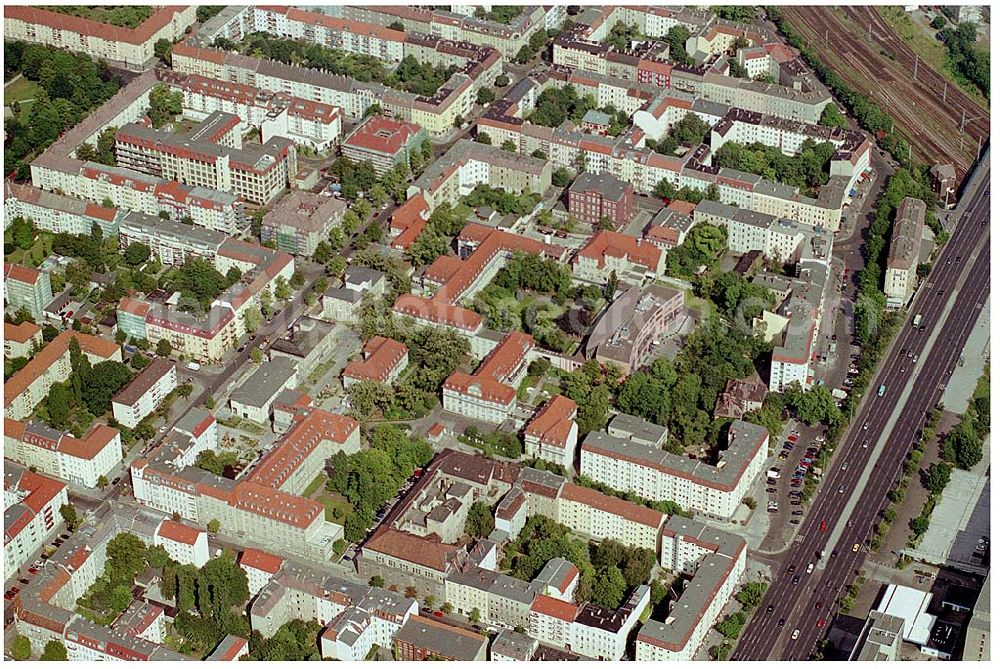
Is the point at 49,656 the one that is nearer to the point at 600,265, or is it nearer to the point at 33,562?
the point at 33,562

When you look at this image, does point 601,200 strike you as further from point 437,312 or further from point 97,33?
point 97,33

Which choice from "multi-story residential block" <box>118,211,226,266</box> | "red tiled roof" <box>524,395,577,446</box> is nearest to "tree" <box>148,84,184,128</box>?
"multi-story residential block" <box>118,211,226,266</box>

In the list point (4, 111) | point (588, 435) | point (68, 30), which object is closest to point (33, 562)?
point (588, 435)

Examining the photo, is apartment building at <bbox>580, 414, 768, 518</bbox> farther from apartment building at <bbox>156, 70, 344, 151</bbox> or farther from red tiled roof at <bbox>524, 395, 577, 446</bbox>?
apartment building at <bbox>156, 70, 344, 151</bbox>

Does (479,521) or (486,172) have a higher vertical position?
(486,172)

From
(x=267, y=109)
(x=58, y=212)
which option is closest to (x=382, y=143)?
(x=267, y=109)

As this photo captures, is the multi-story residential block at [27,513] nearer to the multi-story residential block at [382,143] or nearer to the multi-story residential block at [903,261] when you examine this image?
the multi-story residential block at [382,143]
